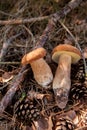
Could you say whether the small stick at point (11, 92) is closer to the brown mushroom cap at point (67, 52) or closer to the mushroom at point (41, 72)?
the mushroom at point (41, 72)

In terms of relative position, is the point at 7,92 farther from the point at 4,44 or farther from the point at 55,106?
the point at 4,44

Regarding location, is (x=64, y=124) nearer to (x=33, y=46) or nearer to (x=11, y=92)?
(x=11, y=92)

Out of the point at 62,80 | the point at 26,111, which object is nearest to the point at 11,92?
the point at 26,111

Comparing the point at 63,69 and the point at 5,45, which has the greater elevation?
the point at 5,45

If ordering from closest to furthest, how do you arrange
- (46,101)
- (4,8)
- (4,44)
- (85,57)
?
(46,101) < (85,57) < (4,44) < (4,8)

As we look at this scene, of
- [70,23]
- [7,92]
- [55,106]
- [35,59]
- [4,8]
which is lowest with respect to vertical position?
[55,106]

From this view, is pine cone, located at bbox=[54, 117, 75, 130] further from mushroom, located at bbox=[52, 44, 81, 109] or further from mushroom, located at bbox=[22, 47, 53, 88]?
mushroom, located at bbox=[22, 47, 53, 88]

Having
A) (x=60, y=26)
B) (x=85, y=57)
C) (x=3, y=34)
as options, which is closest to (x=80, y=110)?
(x=85, y=57)
